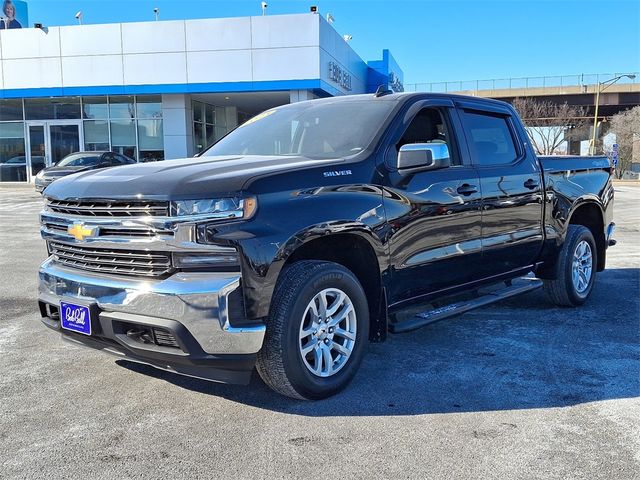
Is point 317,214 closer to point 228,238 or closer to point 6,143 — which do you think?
point 228,238

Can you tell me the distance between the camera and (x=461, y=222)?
15.6 feet

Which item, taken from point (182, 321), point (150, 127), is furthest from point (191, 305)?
point (150, 127)

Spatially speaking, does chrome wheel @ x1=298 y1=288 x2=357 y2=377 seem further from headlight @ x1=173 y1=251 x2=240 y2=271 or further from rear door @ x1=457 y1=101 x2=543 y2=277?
rear door @ x1=457 y1=101 x2=543 y2=277

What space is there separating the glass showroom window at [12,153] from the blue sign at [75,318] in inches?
1130

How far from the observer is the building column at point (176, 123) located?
27344 mm

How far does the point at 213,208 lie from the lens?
3324mm

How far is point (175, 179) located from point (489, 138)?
3122 millimetres

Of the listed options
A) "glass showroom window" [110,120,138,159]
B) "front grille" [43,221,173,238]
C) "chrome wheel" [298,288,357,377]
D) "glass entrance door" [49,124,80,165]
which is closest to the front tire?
"chrome wheel" [298,288,357,377]

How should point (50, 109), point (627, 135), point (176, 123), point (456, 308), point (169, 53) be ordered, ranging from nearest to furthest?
point (456, 308) < point (169, 53) < point (176, 123) < point (50, 109) < point (627, 135)

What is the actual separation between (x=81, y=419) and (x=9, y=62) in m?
28.2

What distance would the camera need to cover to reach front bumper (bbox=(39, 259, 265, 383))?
3.25 meters

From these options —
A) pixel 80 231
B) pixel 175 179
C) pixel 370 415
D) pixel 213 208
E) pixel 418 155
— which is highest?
pixel 418 155

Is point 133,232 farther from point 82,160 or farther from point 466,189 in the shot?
point 82,160

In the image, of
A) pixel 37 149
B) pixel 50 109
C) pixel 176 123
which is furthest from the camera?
pixel 37 149
